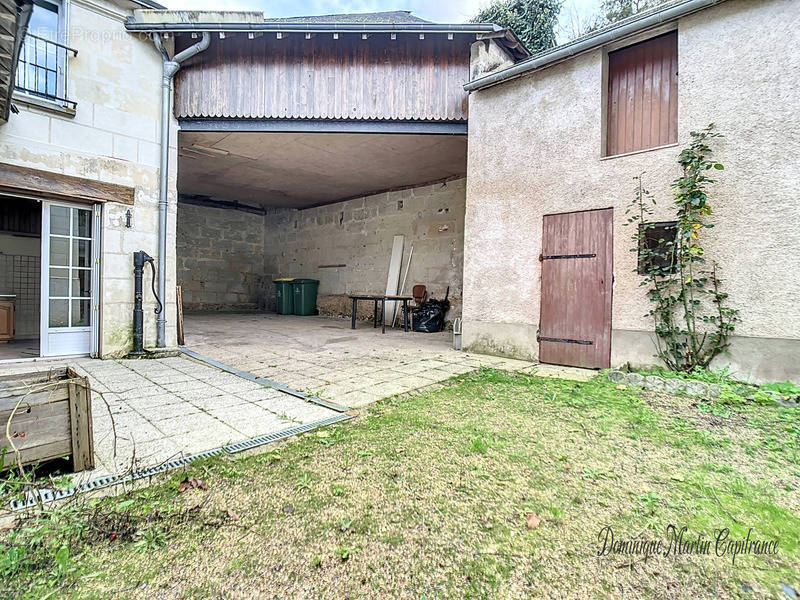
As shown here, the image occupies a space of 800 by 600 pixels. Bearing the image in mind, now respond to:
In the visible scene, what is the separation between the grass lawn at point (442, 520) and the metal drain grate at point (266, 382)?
0.44m

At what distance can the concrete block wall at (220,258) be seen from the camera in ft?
34.3

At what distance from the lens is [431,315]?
7637 millimetres

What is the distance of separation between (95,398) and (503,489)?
3.04 m

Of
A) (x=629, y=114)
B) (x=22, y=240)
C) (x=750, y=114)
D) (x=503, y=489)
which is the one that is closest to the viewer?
(x=503, y=489)

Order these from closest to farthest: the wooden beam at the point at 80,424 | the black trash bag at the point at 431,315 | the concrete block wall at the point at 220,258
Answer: the wooden beam at the point at 80,424
the black trash bag at the point at 431,315
the concrete block wall at the point at 220,258

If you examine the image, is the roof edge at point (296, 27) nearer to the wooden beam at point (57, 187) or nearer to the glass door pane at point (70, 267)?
the wooden beam at point (57, 187)

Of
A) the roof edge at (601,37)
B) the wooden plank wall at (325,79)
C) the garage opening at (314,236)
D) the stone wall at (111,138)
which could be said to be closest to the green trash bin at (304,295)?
the garage opening at (314,236)

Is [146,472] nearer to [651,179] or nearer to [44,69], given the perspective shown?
[651,179]

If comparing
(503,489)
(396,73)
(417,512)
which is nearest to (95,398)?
(417,512)

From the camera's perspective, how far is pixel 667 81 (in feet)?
13.0

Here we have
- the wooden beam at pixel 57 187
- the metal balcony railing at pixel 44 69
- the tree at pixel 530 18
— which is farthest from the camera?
the tree at pixel 530 18

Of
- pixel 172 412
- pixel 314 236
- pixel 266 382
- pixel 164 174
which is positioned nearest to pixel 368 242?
pixel 314 236

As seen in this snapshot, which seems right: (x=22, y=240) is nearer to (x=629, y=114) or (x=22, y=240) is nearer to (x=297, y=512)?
(x=297, y=512)

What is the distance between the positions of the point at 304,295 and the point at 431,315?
4.43m
